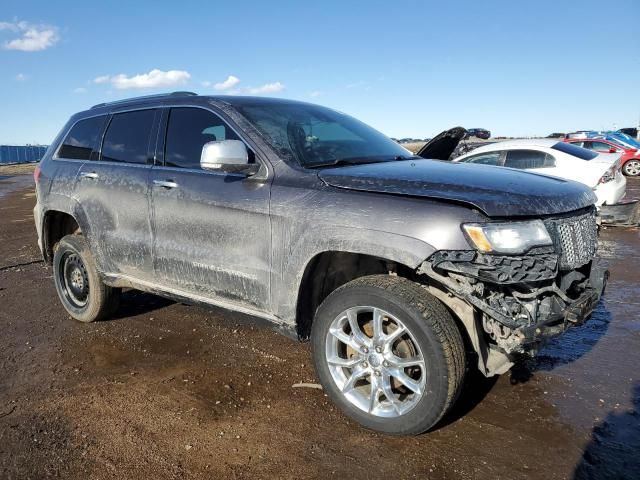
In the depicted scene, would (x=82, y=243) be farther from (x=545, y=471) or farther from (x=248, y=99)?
(x=545, y=471)

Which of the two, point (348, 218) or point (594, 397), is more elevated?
point (348, 218)

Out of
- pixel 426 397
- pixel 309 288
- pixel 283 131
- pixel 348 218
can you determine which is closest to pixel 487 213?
pixel 348 218

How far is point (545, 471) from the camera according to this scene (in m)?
2.52

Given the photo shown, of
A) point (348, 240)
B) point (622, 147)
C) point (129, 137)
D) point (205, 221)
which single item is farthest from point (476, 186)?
point (622, 147)

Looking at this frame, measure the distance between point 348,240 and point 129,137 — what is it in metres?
2.46

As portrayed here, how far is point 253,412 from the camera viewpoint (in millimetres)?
3172

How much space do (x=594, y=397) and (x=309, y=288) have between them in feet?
6.50

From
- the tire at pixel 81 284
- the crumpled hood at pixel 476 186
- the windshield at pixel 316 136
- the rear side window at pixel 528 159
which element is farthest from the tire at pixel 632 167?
the tire at pixel 81 284

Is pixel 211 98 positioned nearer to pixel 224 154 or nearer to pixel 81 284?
pixel 224 154

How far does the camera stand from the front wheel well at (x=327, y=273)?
3.07 metres

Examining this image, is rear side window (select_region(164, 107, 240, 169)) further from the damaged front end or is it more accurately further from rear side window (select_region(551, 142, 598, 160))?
rear side window (select_region(551, 142, 598, 160))

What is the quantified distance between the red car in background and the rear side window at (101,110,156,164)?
18.6m

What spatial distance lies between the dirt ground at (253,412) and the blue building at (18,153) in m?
53.8

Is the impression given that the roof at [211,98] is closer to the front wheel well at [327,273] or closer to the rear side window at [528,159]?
the front wheel well at [327,273]
